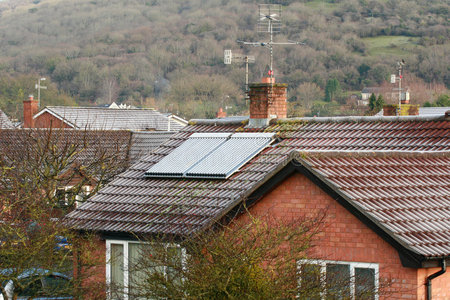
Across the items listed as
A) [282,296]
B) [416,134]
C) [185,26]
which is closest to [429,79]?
[185,26]

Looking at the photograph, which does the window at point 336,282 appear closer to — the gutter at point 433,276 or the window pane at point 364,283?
the window pane at point 364,283

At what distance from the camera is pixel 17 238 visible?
15.3 m

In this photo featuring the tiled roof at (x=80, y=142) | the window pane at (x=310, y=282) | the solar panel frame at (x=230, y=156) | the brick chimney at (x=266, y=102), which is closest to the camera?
the window pane at (x=310, y=282)

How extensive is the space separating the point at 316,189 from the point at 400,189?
1451 millimetres

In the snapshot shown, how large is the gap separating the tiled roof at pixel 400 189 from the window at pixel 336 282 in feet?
2.58

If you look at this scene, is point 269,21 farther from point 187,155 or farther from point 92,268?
point 92,268

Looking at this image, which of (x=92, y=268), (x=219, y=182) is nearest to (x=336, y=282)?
(x=219, y=182)

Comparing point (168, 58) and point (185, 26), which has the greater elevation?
point (185, 26)

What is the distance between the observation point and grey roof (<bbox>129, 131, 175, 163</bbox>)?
34.1 m

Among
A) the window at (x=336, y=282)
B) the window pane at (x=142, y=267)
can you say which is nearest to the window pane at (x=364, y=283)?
the window at (x=336, y=282)

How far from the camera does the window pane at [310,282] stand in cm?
956

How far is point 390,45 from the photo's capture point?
130000 millimetres

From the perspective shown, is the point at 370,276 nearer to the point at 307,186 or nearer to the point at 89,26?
the point at 307,186

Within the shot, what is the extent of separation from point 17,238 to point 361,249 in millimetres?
7081
